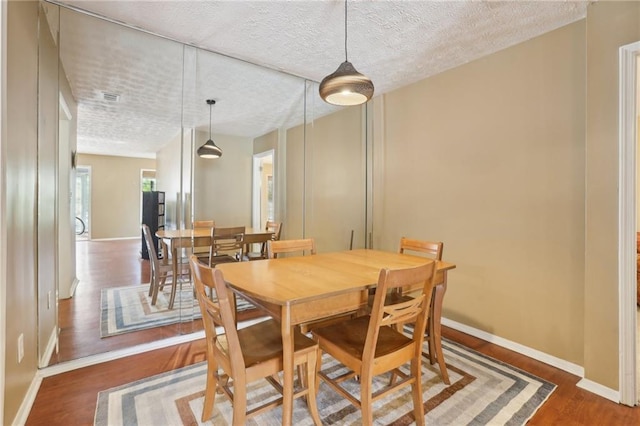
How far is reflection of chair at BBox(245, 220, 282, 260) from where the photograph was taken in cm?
314

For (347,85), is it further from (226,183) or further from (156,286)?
(156,286)

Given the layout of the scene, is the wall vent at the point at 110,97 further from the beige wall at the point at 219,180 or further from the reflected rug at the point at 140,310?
the reflected rug at the point at 140,310

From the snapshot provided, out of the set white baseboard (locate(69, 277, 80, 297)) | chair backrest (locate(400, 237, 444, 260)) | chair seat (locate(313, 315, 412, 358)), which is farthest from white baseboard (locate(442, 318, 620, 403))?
white baseboard (locate(69, 277, 80, 297))

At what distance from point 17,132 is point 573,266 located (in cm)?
352

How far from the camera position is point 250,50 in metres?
2.60

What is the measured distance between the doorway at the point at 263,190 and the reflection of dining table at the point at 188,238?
17 centimetres

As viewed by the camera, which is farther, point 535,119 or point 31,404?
point 535,119

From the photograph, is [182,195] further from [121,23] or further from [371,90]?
[371,90]

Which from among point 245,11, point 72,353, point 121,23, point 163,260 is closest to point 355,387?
point 72,353

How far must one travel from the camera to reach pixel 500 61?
8.34 feet

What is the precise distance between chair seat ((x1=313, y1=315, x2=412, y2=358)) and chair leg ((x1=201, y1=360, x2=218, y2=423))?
1.81 feet

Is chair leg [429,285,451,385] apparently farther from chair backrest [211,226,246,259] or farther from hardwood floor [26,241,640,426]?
chair backrest [211,226,246,259]

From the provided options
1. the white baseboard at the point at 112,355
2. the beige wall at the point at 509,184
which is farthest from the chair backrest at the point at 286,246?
the beige wall at the point at 509,184

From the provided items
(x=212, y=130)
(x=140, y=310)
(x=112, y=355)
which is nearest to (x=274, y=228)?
(x=212, y=130)
